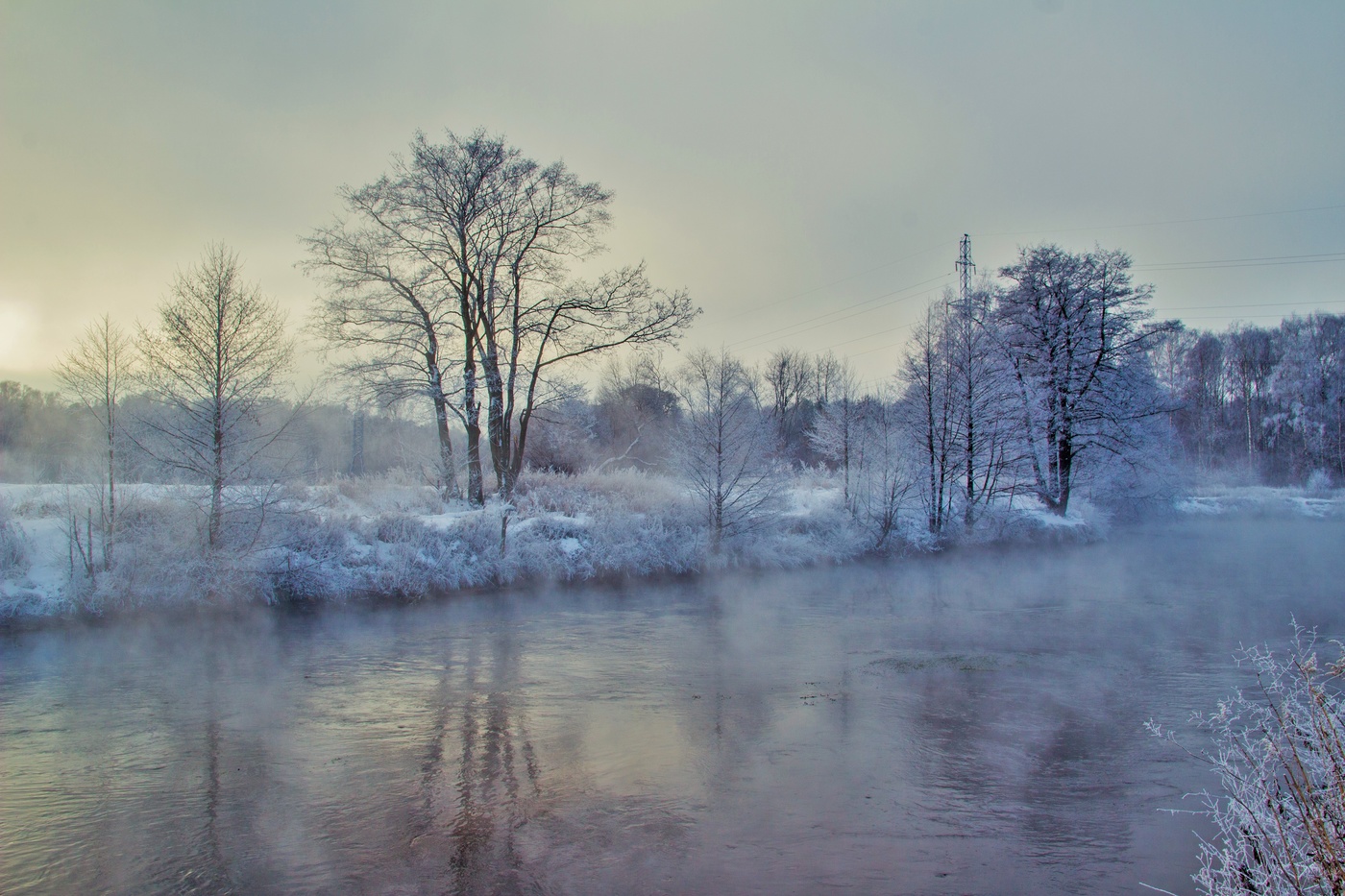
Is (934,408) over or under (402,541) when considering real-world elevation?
over

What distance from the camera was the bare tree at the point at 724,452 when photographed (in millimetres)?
22328

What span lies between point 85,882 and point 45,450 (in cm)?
2953

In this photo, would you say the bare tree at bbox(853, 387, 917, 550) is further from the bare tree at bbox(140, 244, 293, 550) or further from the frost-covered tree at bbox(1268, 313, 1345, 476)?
the frost-covered tree at bbox(1268, 313, 1345, 476)

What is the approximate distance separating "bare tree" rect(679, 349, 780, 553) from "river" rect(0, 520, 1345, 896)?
6.41 meters

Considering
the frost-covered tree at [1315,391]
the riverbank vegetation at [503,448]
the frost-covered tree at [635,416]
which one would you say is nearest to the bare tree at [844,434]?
the riverbank vegetation at [503,448]

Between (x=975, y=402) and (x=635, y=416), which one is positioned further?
(x=635, y=416)

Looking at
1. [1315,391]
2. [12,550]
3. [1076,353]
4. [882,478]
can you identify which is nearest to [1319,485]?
[1315,391]

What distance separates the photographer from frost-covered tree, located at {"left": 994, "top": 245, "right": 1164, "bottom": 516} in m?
30.0

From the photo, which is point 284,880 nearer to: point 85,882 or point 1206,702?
point 85,882

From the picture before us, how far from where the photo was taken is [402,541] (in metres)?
18.3

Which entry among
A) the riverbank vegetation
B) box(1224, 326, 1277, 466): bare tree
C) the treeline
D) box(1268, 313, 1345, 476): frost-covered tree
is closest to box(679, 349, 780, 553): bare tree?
the riverbank vegetation

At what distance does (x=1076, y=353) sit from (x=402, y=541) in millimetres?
25311

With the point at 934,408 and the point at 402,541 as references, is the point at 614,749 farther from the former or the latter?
the point at 934,408

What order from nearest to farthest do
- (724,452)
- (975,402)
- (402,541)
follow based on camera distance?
(402,541) → (724,452) → (975,402)
